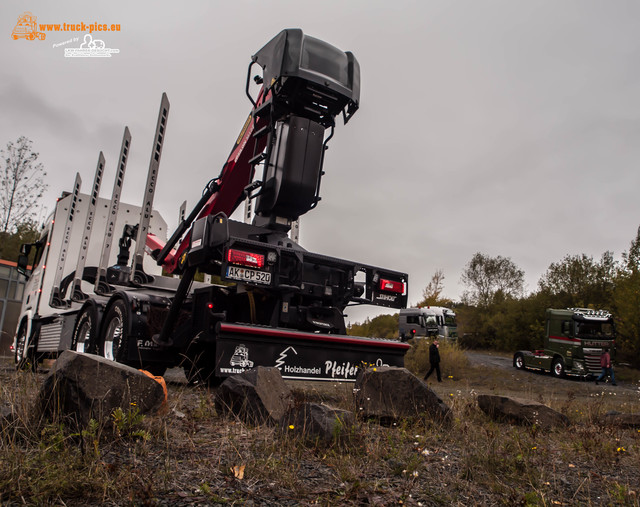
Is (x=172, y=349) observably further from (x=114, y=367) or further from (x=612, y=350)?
(x=612, y=350)

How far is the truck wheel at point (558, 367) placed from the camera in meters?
21.6

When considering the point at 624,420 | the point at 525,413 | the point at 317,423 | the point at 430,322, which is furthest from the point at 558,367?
the point at 317,423

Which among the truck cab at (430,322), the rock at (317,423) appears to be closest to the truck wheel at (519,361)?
the truck cab at (430,322)

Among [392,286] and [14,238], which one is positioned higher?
[14,238]

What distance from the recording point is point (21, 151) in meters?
25.9

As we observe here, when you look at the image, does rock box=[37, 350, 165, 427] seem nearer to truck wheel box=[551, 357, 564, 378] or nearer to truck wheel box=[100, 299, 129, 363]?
truck wheel box=[100, 299, 129, 363]

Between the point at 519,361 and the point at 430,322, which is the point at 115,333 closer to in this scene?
the point at 519,361

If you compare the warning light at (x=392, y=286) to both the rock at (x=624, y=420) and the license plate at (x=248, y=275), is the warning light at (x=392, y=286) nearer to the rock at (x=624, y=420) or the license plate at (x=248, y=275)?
the license plate at (x=248, y=275)

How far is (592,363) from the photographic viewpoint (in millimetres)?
20531

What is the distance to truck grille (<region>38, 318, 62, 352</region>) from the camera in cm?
927

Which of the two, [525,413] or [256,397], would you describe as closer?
[256,397]

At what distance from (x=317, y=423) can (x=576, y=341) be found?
2057cm

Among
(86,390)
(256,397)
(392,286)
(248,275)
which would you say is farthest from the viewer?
(392,286)

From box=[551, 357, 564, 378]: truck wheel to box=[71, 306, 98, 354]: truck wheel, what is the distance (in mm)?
19741
